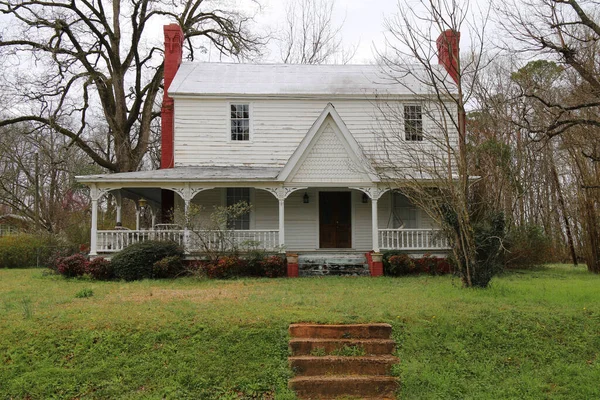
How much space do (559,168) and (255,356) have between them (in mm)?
28473

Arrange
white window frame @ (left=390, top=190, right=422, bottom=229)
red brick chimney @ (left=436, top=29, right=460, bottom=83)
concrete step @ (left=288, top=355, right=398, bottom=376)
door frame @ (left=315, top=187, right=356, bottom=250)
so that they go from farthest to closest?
white window frame @ (left=390, top=190, right=422, bottom=229) < door frame @ (left=315, top=187, right=356, bottom=250) < red brick chimney @ (left=436, top=29, right=460, bottom=83) < concrete step @ (left=288, top=355, right=398, bottom=376)

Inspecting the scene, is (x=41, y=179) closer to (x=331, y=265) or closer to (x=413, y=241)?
(x=331, y=265)

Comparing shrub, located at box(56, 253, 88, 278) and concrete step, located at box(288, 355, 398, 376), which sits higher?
shrub, located at box(56, 253, 88, 278)

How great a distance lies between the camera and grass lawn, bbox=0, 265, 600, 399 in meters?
7.46

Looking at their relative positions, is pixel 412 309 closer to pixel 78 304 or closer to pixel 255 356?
pixel 255 356

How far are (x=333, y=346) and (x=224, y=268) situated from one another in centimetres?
839

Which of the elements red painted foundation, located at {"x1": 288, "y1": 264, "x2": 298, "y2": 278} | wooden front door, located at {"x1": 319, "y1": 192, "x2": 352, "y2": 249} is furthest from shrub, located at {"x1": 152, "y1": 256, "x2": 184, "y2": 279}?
wooden front door, located at {"x1": 319, "y1": 192, "x2": 352, "y2": 249}

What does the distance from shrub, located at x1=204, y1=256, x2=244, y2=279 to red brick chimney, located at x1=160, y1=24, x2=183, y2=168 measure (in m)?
6.10

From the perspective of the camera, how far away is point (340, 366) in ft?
26.1

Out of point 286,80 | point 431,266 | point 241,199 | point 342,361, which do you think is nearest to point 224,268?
point 241,199

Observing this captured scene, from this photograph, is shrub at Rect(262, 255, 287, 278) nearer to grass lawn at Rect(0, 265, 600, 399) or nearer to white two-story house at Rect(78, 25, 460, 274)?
white two-story house at Rect(78, 25, 460, 274)

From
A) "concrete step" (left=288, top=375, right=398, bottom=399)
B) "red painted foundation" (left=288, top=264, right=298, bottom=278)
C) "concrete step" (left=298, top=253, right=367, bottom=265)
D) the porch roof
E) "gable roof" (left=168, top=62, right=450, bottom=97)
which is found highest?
"gable roof" (left=168, top=62, right=450, bottom=97)

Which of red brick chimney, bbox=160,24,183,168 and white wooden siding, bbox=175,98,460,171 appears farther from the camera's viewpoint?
red brick chimney, bbox=160,24,183,168

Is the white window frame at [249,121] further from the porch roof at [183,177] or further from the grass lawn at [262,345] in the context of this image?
the grass lawn at [262,345]
